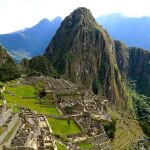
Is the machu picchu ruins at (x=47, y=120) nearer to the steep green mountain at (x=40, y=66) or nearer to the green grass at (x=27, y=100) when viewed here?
the green grass at (x=27, y=100)

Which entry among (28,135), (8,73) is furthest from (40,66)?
(28,135)

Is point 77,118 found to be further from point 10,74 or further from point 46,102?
point 10,74

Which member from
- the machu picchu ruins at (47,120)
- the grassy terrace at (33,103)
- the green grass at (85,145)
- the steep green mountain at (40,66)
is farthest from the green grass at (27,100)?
Result: the steep green mountain at (40,66)

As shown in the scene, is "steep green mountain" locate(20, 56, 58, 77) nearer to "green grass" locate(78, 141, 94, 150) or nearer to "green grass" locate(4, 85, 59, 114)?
"green grass" locate(4, 85, 59, 114)

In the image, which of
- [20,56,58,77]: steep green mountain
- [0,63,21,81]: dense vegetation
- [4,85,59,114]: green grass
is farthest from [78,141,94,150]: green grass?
[20,56,58,77]: steep green mountain

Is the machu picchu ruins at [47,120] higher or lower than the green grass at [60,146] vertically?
higher

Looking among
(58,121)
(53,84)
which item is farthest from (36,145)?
(53,84)
